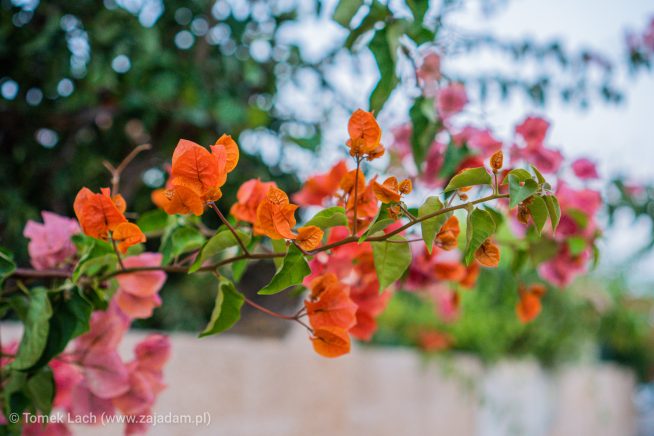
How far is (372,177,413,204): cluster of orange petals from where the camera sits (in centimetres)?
31

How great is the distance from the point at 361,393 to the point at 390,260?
1.53 m

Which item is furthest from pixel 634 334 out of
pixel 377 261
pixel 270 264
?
pixel 377 261

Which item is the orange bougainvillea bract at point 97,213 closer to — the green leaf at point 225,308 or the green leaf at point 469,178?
the green leaf at point 225,308

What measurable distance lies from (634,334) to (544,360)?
46 cm

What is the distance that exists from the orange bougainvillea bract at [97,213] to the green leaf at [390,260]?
0.47 feet

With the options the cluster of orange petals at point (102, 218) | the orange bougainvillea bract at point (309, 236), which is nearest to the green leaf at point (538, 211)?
the orange bougainvillea bract at point (309, 236)

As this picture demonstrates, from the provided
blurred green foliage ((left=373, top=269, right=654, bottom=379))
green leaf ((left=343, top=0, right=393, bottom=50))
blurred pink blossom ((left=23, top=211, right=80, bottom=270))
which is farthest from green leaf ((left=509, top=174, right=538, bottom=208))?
blurred green foliage ((left=373, top=269, right=654, bottom=379))

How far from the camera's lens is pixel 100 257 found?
15.1 inches

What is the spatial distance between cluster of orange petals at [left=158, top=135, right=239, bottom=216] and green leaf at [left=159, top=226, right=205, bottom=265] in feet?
0.36

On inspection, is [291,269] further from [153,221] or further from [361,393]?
[361,393]

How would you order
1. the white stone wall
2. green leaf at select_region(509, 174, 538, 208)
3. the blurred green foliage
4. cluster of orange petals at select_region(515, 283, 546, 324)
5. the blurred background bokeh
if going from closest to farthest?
green leaf at select_region(509, 174, 538, 208)
cluster of orange petals at select_region(515, 283, 546, 324)
the blurred background bokeh
the white stone wall
the blurred green foliage

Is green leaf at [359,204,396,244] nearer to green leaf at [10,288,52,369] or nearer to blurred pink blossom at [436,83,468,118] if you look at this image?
green leaf at [10,288,52,369]

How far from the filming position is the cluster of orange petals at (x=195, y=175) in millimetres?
305

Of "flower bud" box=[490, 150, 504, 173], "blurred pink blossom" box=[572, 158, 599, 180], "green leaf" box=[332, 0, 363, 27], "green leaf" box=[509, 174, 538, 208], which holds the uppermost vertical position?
"green leaf" box=[332, 0, 363, 27]
